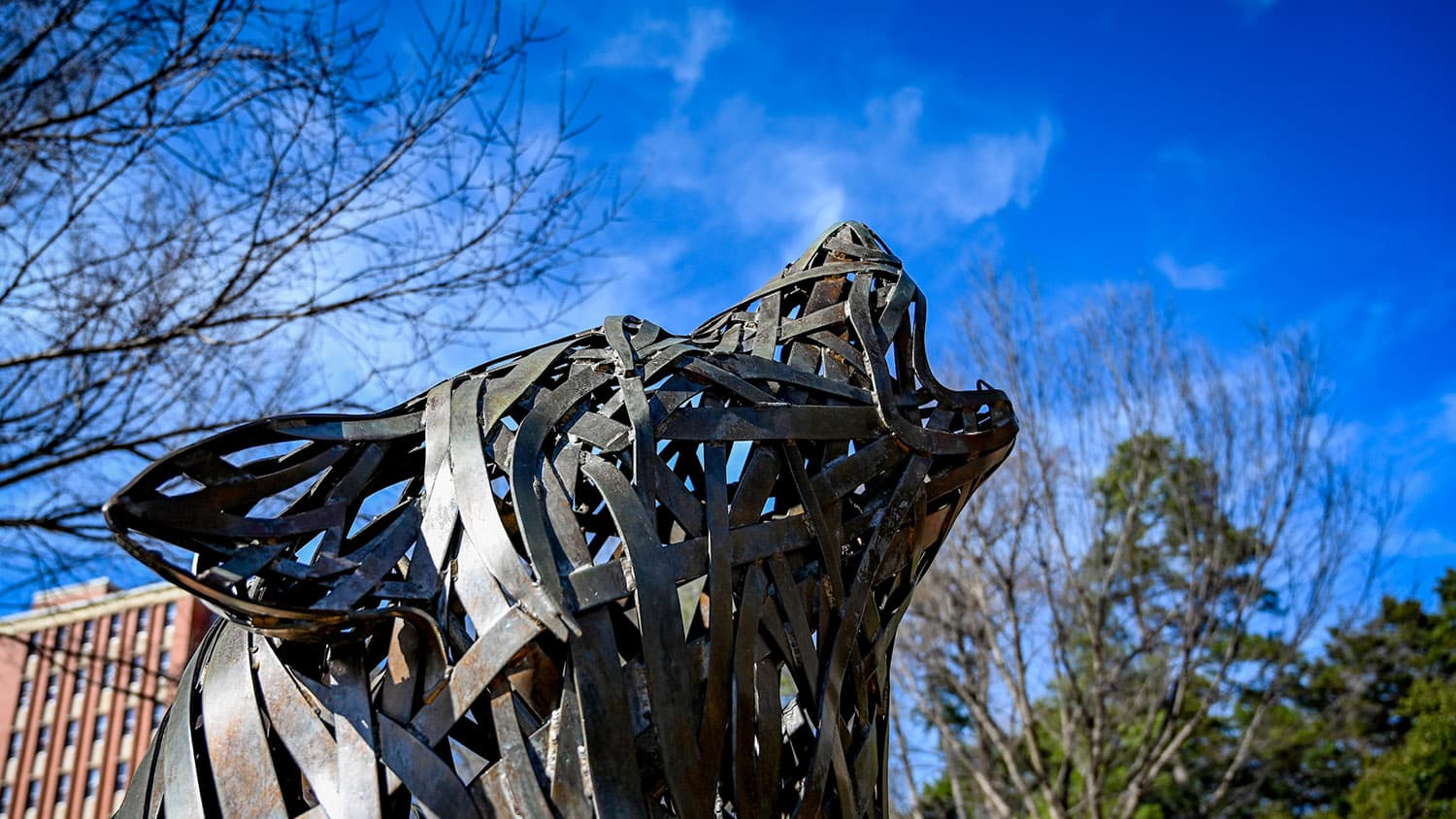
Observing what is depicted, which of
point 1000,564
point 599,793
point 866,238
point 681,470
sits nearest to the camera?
point 599,793

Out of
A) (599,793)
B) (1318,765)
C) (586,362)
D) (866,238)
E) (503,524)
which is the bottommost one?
(599,793)

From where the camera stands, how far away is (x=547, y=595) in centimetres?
91

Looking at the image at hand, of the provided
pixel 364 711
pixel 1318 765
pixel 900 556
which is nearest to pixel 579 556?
pixel 364 711

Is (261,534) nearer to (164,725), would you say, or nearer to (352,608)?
(352,608)

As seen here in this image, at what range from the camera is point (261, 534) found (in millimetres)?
923

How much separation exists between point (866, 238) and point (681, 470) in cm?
49

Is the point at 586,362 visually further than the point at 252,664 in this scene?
Yes

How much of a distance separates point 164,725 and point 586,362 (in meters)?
0.49

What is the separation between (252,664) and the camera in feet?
3.16

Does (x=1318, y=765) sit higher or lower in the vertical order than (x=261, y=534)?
higher

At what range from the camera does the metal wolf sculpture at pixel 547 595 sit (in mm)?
890

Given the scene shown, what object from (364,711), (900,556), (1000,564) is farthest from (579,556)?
(1000,564)

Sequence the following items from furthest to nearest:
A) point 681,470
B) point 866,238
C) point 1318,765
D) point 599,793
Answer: point 1318,765 < point 866,238 < point 681,470 < point 599,793

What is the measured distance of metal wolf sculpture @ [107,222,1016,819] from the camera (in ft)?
2.92
